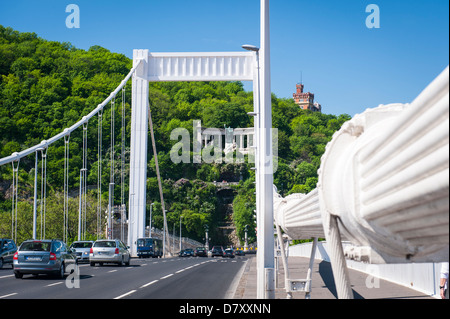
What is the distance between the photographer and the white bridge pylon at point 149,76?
52.4 meters

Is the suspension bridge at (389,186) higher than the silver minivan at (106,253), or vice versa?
the suspension bridge at (389,186)

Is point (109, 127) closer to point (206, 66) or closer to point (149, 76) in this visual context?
point (149, 76)

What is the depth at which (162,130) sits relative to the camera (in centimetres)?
11569

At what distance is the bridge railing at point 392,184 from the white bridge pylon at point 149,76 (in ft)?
154

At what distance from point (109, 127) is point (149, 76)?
31750mm

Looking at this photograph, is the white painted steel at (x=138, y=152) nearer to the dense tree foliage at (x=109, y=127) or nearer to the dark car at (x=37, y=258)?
the dense tree foliage at (x=109, y=127)

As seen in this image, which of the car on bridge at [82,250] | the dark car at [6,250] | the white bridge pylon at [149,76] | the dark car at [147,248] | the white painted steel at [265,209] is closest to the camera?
the white painted steel at [265,209]

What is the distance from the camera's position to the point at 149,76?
55656 millimetres

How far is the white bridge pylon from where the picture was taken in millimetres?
52438

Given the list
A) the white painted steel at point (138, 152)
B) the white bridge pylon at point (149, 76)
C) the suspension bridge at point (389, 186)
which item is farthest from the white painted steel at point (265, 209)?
the white painted steel at point (138, 152)

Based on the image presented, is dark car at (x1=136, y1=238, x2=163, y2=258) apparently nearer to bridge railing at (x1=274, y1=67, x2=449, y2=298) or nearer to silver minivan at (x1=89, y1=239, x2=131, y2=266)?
silver minivan at (x1=89, y1=239, x2=131, y2=266)

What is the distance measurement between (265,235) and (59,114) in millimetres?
78075

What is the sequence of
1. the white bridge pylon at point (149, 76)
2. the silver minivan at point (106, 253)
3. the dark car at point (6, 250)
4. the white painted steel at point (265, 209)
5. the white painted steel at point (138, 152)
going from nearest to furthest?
the white painted steel at point (265, 209), the dark car at point (6, 250), the silver minivan at point (106, 253), the white painted steel at point (138, 152), the white bridge pylon at point (149, 76)

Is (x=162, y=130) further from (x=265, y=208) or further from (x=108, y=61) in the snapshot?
(x=265, y=208)
